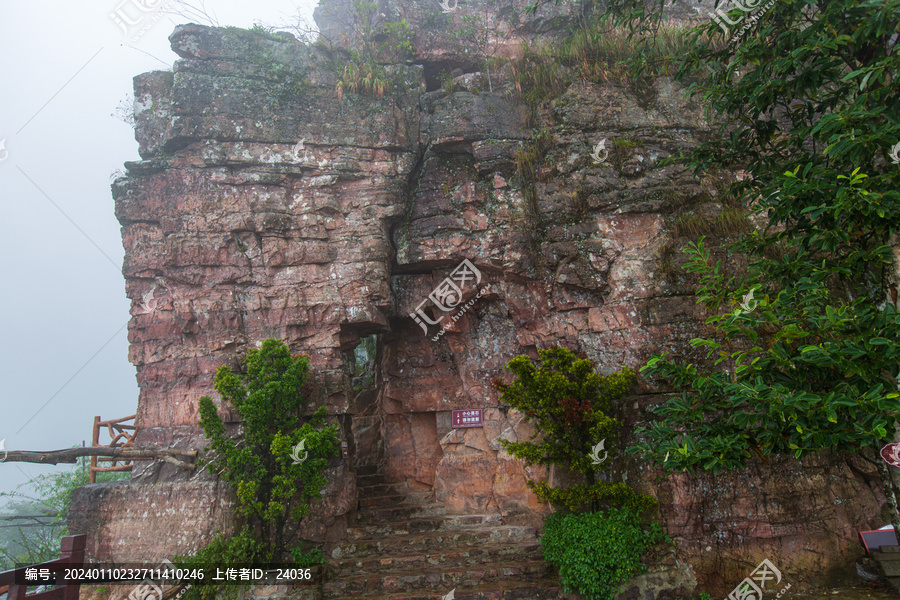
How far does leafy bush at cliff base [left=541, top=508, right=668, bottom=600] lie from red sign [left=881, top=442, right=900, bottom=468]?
11.3ft

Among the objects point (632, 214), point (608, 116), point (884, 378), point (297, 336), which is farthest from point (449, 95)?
point (884, 378)

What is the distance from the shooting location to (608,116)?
32.8 ft

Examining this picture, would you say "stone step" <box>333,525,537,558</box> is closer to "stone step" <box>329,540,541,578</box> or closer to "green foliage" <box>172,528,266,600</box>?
"stone step" <box>329,540,541,578</box>

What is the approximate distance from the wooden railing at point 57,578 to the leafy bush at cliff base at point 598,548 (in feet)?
18.3

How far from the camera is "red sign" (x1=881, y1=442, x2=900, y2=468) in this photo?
442 centimetres

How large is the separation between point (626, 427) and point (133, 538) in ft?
26.2

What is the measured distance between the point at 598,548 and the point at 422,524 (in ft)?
11.4

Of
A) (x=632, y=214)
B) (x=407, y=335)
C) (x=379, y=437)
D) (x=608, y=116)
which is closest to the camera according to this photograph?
(x=632, y=214)

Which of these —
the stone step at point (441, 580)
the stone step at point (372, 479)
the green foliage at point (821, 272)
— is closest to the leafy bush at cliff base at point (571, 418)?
the stone step at point (441, 580)

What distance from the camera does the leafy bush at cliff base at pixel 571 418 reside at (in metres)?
7.47

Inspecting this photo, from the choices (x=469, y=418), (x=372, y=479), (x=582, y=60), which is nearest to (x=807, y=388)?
(x=469, y=418)

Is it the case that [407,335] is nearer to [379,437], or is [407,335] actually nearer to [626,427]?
[379,437]

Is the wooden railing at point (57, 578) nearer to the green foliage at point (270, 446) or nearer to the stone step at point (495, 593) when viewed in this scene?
the green foliage at point (270, 446)

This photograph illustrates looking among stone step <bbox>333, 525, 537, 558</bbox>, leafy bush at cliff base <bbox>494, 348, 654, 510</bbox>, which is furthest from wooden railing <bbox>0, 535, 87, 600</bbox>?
leafy bush at cliff base <bbox>494, 348, 654, 510</bbox>
